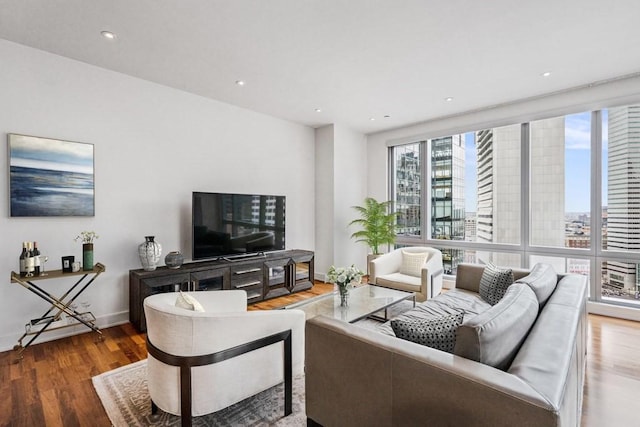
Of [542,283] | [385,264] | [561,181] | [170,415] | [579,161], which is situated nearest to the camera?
[170,415]

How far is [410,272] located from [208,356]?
3229 mm

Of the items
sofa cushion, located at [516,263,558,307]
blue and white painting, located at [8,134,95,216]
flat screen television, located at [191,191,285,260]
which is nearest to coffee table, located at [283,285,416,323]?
sofa cushion, located at [516,263,558,307]

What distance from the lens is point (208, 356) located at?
1664 mm

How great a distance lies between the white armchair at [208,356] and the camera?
1646 millimetres

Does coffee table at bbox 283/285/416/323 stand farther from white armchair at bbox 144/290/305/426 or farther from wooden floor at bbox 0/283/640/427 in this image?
wooden floor at bbox 0/283/640/427

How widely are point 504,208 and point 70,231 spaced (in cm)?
576

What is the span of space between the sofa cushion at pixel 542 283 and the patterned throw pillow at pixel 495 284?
373 mm

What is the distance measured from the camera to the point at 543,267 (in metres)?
2.79

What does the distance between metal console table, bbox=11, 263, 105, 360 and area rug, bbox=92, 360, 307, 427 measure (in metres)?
0.98

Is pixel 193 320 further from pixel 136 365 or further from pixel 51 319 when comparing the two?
pixel 51 319

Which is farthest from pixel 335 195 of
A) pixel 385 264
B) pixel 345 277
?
pixel 345 277

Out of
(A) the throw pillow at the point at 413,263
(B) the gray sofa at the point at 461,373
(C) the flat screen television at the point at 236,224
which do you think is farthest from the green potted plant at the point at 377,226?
(B) the gray sofa at the point at 461,373

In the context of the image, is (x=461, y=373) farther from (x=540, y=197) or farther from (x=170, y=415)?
(x=540, y=197)

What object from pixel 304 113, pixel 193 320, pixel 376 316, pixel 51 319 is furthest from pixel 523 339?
pixel 304 113
